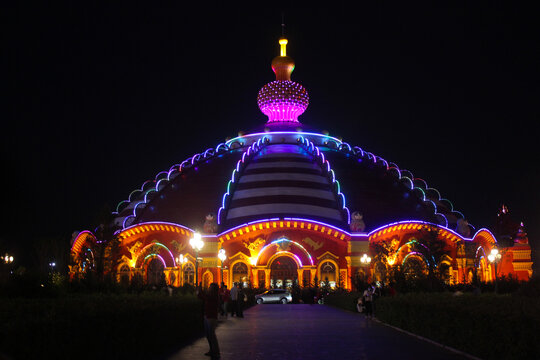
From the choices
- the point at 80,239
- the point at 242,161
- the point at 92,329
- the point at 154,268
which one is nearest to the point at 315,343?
the point at 92,329

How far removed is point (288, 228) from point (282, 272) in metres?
3.59

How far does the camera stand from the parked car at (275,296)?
48.3m

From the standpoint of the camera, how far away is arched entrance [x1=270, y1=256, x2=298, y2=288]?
166ft

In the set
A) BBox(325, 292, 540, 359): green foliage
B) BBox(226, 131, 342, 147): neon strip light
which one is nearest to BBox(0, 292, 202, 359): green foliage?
BBox(325, 292, 540, 359): green foliage

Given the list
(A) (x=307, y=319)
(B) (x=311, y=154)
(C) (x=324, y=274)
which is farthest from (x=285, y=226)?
(A) (x=307, y=319)

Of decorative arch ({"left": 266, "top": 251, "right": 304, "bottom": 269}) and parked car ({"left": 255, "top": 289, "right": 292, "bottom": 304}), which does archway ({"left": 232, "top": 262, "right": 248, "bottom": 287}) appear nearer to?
decorative arch ({"left": 266, "top": 251, "right": 304, "bottom": 269})

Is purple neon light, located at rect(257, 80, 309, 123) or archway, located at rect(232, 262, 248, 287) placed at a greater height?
purple neon light, located at rect(257, 80, 309, 123)

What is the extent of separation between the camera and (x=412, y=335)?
19969 millimetres

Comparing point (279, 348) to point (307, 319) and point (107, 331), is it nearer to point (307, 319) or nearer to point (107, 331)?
point (107, 331)

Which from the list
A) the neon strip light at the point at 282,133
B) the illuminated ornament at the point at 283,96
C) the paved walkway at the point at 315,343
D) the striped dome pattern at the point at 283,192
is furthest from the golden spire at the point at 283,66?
the paved walkway at the point at 315,343

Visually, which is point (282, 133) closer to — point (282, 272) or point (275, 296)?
point (282, 272)

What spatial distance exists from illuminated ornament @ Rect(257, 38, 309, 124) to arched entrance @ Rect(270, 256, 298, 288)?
2151 cm

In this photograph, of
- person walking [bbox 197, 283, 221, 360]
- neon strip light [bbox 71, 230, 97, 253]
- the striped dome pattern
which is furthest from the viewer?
neon strip light [bbox 71, 230, 97, 253]

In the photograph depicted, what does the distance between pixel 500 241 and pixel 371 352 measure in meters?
41.4
